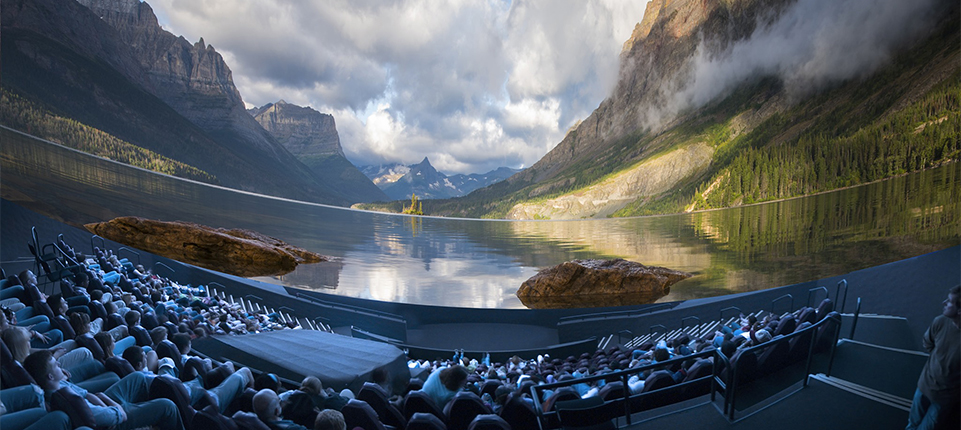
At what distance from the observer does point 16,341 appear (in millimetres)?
1825

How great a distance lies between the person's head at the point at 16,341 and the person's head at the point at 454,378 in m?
2.36

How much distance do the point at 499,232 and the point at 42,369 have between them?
10.7ft

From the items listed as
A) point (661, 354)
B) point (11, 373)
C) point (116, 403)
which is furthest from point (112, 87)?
point (661, 354)

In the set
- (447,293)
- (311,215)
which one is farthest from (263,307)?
(447,293)

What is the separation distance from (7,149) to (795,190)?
260 inches

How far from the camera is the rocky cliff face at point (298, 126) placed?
3.69 metres

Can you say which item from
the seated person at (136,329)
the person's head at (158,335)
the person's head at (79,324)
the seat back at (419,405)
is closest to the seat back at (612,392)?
the seat back at (419,405)

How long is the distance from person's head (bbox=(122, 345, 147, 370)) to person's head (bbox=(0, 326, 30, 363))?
40cm

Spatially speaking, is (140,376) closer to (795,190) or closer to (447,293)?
(447,293)

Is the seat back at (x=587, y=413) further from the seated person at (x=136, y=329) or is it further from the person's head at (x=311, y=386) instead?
the seated person at (x=136, y=329)

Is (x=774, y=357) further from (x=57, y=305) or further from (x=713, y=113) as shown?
(x=57, y=305)

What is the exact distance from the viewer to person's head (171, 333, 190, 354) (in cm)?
249

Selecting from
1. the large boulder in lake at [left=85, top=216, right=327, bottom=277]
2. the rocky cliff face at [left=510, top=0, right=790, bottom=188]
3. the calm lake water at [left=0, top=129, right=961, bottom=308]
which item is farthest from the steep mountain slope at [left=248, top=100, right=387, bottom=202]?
the rocky cliff face at [left=510, top=0, right=790, bottom=188]

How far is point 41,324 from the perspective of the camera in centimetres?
260
